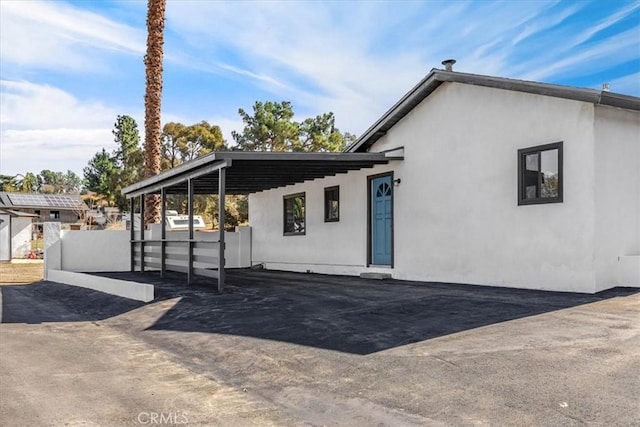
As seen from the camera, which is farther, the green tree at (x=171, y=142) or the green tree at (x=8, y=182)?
the green tree at (x=8, y=182)

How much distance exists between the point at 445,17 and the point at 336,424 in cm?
1265

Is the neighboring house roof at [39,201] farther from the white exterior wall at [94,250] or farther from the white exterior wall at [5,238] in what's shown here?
the white exterior wall at [94,250]

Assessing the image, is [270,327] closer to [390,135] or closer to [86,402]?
[86,402]

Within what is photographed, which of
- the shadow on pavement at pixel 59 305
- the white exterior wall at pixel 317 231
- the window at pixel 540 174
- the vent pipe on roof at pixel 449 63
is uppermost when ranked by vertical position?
the vent pipe on roof at pixel 449 63

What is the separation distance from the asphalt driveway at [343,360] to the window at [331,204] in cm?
533

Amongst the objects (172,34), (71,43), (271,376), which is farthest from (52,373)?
(172,34)

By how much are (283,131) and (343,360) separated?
25434 millimetres

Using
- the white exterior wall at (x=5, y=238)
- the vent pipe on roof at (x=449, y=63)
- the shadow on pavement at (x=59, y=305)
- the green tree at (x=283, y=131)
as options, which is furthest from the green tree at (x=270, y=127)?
the vent pipe on roof at (x=449, y=63)

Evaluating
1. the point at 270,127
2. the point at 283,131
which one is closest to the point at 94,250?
the point at 270,127

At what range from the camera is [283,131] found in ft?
96.9

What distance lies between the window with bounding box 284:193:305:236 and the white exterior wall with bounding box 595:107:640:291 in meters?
8.77

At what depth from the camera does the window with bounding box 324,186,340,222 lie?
13758 mm

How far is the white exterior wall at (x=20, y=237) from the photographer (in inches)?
1035

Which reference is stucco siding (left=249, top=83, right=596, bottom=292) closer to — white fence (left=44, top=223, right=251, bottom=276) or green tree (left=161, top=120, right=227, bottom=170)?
white fence (left=44, top=223, right=251, bottom=276)
